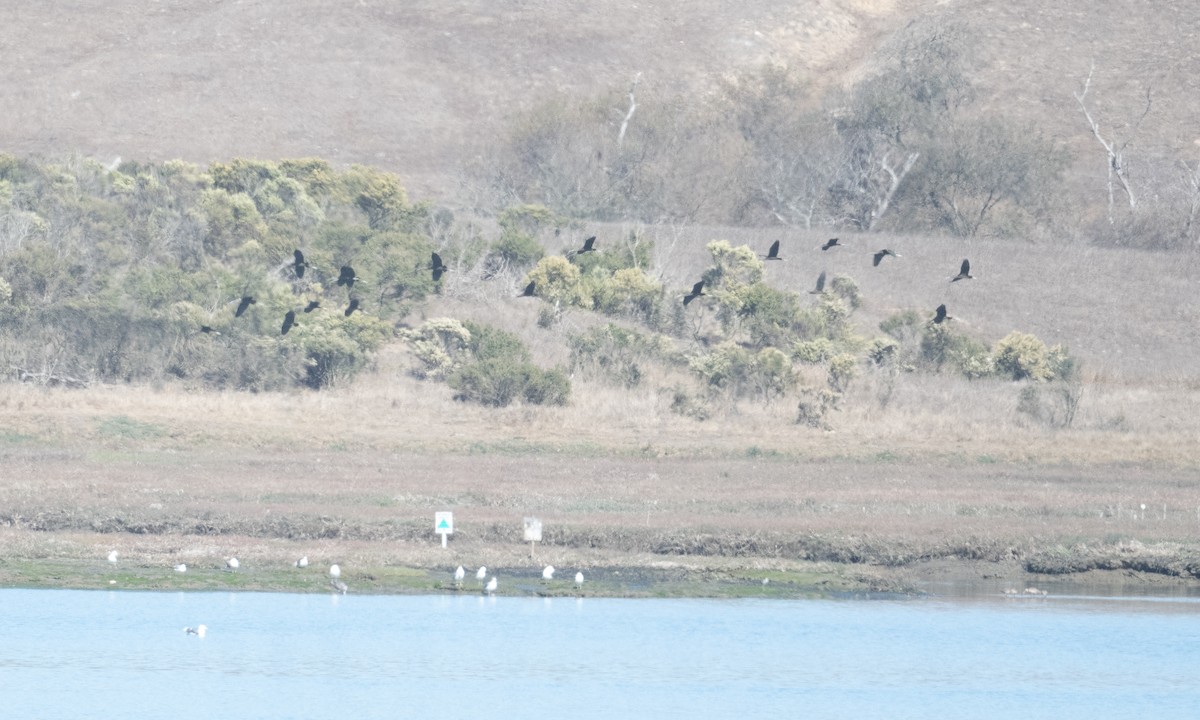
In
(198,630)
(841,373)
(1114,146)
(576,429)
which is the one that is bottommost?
(198,630)

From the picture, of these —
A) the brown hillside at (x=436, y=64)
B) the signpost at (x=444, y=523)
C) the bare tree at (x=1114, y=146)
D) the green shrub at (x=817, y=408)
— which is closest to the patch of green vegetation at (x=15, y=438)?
the signpost at (x=444, y=523)

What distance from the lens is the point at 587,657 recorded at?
20906mm

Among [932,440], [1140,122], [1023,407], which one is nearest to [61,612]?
[932,440]

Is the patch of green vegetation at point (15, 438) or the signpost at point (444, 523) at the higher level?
the signpost at point (444, 523)

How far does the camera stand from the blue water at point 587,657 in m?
19.5

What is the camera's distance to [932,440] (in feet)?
118

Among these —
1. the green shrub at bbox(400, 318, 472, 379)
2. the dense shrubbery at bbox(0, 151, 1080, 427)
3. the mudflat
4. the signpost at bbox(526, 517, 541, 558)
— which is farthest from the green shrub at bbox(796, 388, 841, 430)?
the signpost at bbox(526, 517, 541, 558)

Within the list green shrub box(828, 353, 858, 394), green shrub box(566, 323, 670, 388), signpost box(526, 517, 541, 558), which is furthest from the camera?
green shrub box(566, 323, 670, 388)

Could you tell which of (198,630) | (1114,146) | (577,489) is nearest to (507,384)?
(577,489)

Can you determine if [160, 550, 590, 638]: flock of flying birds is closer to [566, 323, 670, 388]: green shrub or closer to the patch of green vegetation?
the patch of green vegetation

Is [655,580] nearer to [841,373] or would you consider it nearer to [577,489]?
[577,489]

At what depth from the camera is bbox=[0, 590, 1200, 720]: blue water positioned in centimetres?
1947

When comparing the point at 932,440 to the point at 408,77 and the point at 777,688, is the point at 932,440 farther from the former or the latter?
the point at 408,77

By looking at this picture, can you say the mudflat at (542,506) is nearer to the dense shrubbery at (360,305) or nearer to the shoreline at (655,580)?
the shoreline at (655,580)
